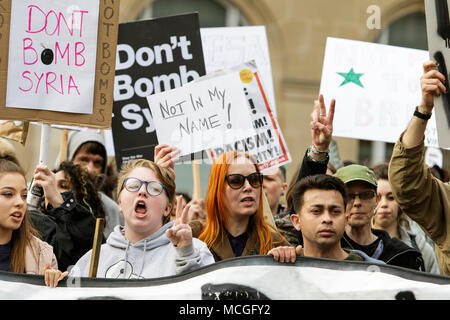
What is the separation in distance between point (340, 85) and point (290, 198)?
1.49 metres

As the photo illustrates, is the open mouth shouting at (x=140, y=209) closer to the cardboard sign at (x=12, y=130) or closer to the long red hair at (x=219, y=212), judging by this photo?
the long red hair at (x=219, y=212)

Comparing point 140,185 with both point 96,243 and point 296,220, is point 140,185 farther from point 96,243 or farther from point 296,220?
point 296,220

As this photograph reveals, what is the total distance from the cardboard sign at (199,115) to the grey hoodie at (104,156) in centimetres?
70

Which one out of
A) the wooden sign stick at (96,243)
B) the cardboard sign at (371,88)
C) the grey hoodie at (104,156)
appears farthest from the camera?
the cardboard sign at (371,88)

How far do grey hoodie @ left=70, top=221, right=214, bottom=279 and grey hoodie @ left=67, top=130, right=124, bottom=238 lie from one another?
4.53 ft

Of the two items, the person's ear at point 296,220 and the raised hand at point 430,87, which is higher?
the raised hand at point 430,87

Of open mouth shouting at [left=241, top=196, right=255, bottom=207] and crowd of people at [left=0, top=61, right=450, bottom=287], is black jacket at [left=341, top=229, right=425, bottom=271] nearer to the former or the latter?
crowd of people at [left=0, top=61, right=450, bottom=287]

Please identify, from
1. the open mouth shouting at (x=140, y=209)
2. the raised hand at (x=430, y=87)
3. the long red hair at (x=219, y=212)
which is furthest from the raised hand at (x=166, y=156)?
the raised hand at (x=430, y=87)

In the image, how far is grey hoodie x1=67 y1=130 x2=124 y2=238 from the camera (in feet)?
17.3

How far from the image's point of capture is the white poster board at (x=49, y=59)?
4254 mm

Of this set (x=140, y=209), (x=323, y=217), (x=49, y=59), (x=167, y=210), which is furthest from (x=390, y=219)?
(x=49, y=59)

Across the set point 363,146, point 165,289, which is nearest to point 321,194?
point 165,289

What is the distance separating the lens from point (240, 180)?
4234 millimetres

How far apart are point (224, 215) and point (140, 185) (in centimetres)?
61
